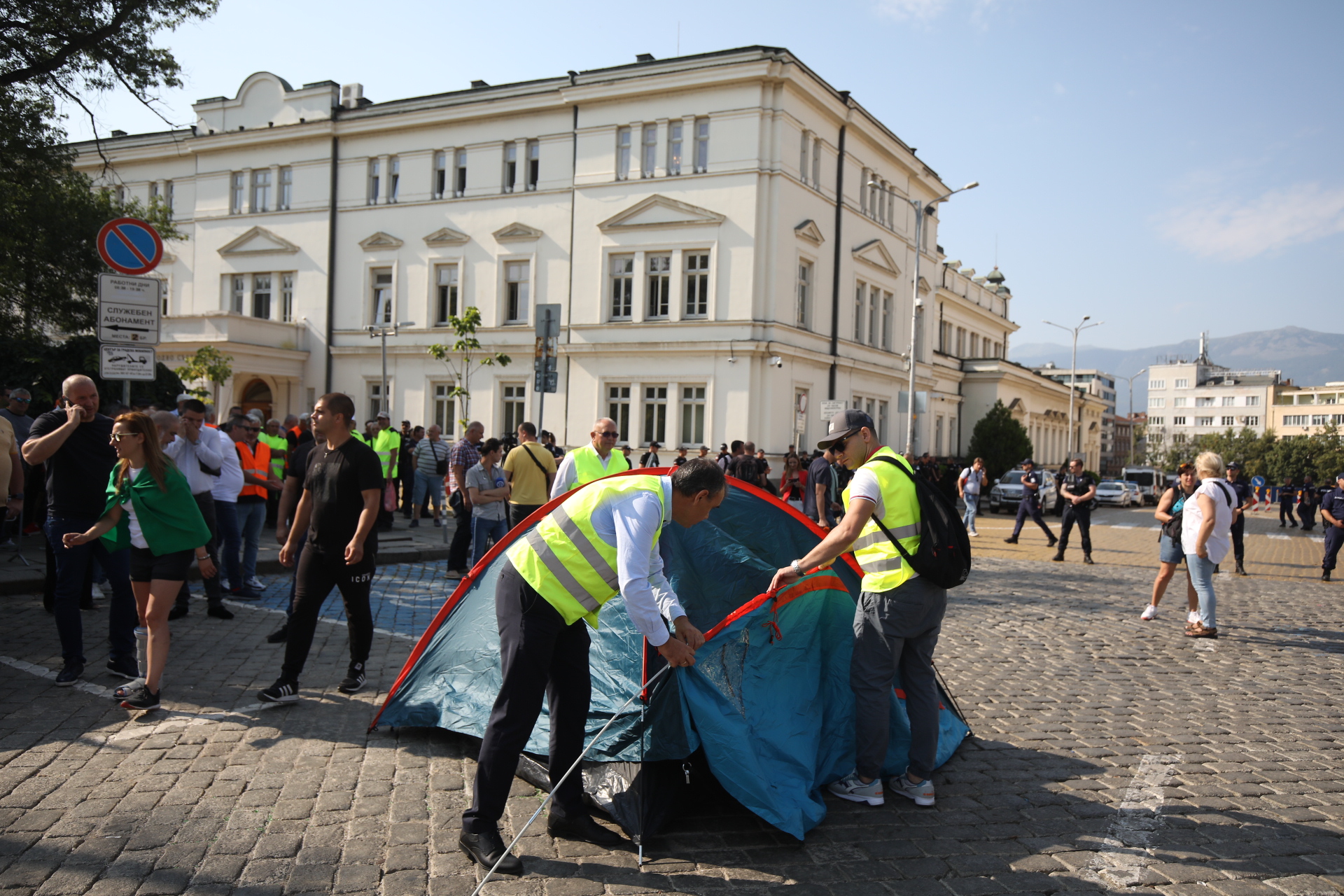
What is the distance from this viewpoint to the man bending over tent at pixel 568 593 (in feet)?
12.3

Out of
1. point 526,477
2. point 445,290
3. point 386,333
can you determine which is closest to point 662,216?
point 445,290

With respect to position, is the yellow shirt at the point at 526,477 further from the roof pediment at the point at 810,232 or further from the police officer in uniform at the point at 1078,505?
the roof pediment at the point at 810,232

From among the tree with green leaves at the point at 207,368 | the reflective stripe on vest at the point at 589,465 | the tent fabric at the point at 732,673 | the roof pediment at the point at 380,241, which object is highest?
the roof pediment at the point at 380,241

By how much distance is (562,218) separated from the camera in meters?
31.2

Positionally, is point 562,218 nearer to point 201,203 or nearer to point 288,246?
point 288,246

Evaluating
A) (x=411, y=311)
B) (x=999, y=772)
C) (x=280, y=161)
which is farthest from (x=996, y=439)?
(x=999, y=772)

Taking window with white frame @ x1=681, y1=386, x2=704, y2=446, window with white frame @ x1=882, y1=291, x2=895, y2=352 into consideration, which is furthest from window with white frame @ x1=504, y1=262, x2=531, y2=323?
window with white frame @ x1=882, y1=291, x2=895, y2=352

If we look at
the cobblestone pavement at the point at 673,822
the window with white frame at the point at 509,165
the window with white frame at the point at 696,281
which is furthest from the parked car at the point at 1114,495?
the cobblestone pavement at the point at 673,822

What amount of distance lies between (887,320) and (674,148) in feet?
41.0

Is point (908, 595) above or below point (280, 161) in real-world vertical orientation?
below

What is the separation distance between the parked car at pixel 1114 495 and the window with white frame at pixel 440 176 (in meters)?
32.0

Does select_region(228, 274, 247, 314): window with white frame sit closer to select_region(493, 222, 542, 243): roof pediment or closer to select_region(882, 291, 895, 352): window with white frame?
select_region(493, 222, 542, 243): roof pediment

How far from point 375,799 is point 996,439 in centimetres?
4631

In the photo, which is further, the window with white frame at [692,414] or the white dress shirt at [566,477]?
the window with white frame at [692,414]
